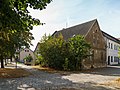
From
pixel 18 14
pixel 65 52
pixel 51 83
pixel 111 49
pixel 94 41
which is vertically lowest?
pixel 51 83

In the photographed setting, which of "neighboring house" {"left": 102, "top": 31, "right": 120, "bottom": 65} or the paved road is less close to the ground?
"neighboring house" {"left": 102, "top": 31, "right": 120, "bottom": 65}

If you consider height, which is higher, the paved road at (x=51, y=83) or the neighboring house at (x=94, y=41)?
the neighboring house at (x=94, y=41)

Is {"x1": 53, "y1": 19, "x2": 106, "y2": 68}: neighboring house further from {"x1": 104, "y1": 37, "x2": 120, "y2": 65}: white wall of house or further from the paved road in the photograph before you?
the paved road

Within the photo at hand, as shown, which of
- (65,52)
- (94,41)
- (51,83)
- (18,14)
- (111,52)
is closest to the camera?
(18,14)

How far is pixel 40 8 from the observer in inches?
394

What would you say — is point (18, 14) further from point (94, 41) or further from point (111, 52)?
point (111, 52)

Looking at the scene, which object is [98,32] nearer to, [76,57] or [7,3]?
[76,57]

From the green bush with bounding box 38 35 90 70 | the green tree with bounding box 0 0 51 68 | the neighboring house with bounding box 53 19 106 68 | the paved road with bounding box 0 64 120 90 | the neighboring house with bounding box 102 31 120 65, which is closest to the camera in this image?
the green tree with bounding box 0 0 51 68

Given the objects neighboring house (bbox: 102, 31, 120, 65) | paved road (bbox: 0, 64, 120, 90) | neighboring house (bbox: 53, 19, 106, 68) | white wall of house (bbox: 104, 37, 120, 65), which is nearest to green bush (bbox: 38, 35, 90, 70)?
neighboring house (bbox: 53, 19, 106, 68)

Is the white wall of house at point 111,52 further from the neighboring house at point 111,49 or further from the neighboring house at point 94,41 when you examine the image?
the neighboring house at point 94,41

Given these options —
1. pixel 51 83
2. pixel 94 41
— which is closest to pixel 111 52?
pixel 94 41

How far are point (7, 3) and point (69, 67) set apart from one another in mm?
22055

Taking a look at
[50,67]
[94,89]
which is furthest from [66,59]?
[94,89]

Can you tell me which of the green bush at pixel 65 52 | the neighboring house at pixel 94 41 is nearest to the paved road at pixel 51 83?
the green bush at pixel 65 52
